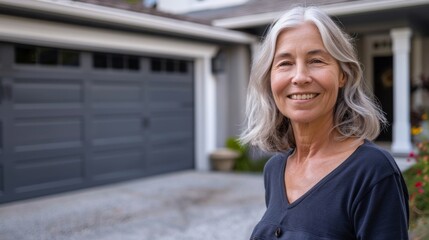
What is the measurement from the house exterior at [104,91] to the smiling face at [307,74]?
515cm

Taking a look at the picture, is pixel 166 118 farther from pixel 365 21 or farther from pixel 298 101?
pixel 298 101

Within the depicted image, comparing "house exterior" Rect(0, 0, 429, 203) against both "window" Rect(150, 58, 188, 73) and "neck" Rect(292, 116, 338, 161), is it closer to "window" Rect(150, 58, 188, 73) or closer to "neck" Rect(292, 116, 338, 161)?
"window" Rect(150, 58, 188, 73)

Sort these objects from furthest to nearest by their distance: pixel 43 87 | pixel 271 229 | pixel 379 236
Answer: pixel 43 87
pixel 271 229
pixel 379 236

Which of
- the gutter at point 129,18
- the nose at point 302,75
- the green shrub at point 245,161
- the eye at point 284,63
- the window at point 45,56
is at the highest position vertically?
the gutter at point 129,18

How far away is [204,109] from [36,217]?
4.55 metres

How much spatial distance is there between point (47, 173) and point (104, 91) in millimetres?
1670

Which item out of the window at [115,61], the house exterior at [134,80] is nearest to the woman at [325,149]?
the house exterior at [134,80]

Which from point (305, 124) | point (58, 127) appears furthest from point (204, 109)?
point (305, 124)

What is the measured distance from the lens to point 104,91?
7445mm

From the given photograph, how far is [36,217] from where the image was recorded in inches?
220

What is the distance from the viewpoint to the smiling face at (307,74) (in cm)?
136

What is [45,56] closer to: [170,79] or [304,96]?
[170,79]

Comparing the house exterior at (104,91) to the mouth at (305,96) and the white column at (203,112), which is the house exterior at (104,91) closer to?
the white column at (203,112)

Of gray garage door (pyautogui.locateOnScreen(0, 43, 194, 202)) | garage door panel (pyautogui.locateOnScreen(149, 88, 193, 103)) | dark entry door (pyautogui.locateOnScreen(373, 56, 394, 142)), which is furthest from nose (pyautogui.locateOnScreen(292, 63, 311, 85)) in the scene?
dark entry door (pyautogui.locateOnScreen(373, 56, 394, 142))
